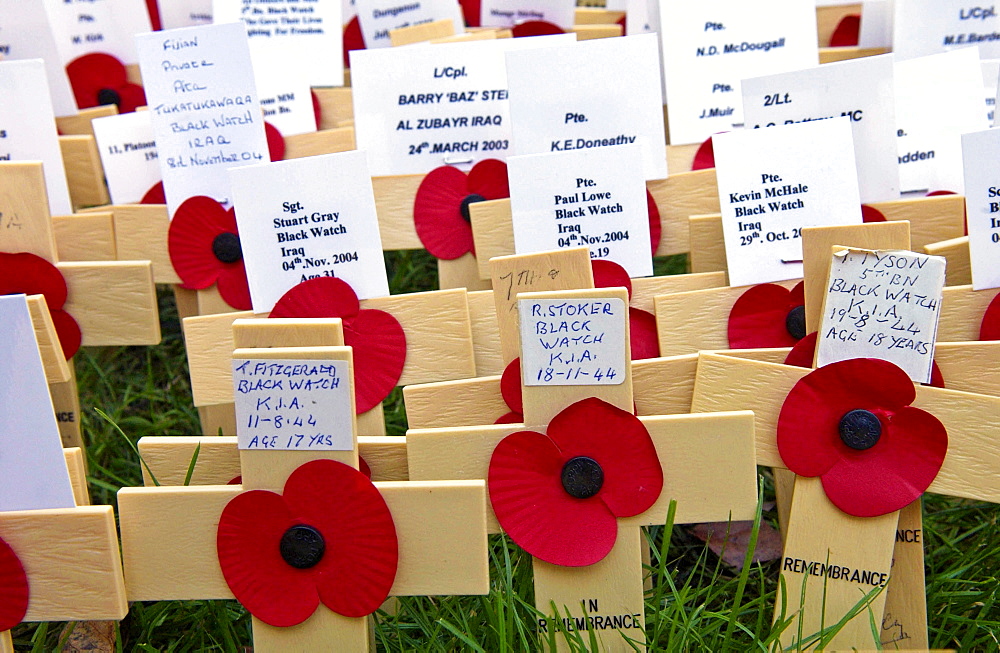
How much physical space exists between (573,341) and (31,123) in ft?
3.51

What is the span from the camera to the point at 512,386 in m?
1.19

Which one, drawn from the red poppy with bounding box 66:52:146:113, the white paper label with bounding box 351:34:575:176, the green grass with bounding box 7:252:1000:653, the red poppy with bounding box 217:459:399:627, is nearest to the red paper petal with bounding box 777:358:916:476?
the green grass with bounding box 7:252:1000:653

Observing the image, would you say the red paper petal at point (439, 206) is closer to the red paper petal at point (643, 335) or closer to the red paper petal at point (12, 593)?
the red paper petal at point (643, 335)

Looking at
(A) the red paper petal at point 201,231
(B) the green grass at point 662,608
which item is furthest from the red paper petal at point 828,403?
(A) the red paper petal at point 201,231

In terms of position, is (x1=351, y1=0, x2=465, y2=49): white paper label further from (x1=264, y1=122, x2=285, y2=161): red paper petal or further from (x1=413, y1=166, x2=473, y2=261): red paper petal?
(x1=413, y1=166, x2=473, y2=261): red paper petal

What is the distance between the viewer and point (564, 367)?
A: 42.2 inches

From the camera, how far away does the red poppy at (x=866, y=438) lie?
1104mm

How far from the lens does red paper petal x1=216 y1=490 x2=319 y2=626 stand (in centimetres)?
107

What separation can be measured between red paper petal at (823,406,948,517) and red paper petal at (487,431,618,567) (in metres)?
0.26

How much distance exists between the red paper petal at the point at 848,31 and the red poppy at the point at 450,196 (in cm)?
115

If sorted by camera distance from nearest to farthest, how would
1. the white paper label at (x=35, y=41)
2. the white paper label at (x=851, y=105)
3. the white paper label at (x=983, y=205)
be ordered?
the white paper label at (x=983, y=205)
the white paper label at (x=851, y=105)
the white paper label at (x=35, y=41)

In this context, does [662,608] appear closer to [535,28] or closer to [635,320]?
[635,320]

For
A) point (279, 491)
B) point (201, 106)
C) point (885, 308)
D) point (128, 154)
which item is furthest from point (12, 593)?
point (885, 308)

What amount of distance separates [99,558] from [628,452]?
0.58 meters
